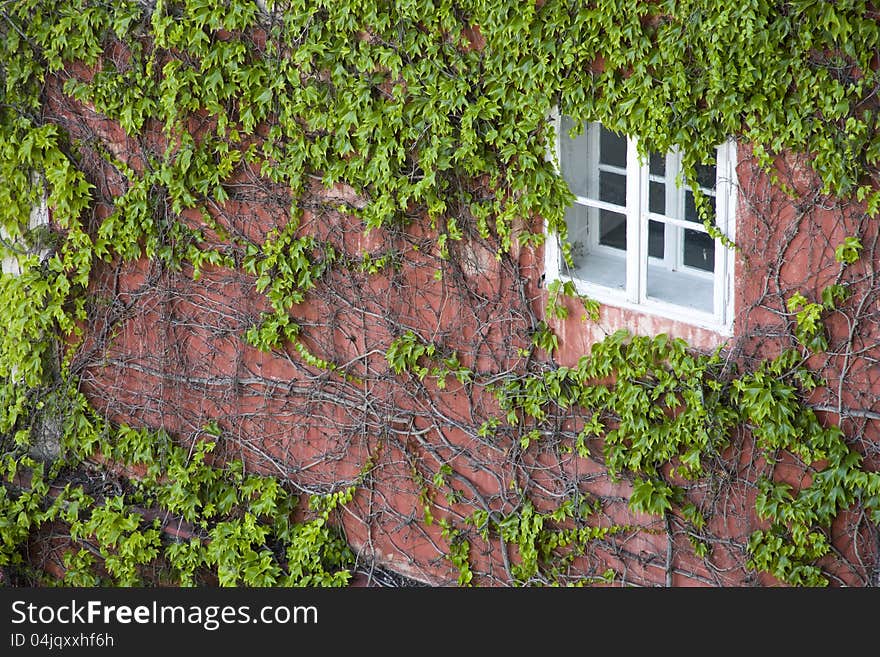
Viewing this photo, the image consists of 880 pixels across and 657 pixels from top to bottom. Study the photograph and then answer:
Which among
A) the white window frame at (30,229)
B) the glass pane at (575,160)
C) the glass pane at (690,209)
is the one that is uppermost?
the white window frame at (30,229)

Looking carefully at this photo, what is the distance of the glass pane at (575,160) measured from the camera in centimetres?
589

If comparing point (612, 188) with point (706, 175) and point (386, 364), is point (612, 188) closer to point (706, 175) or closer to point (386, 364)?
point (706, 175)

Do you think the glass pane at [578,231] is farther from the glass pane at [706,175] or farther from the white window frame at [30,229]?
the white window frame at [30,229]

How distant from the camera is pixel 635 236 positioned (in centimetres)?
568

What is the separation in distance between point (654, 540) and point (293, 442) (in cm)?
221

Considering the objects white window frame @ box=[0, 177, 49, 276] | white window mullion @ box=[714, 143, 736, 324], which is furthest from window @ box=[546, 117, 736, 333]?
white window frame @ box=[0, 177, 49, 276]

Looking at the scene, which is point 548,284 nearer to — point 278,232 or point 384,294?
point 384,294

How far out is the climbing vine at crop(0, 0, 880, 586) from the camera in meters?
5.33

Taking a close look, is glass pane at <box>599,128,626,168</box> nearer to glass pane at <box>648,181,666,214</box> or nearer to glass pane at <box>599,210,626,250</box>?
glass pane at <box>648,181,666,214</box>

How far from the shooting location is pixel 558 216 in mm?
5855

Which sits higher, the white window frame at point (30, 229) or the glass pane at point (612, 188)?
the white window frame at point (30, 229)

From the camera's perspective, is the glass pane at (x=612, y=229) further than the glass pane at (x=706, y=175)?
Yes

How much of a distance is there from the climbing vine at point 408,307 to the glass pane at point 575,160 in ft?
0.36

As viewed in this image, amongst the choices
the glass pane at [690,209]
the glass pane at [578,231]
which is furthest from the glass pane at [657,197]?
the glass pane at [578,231]
